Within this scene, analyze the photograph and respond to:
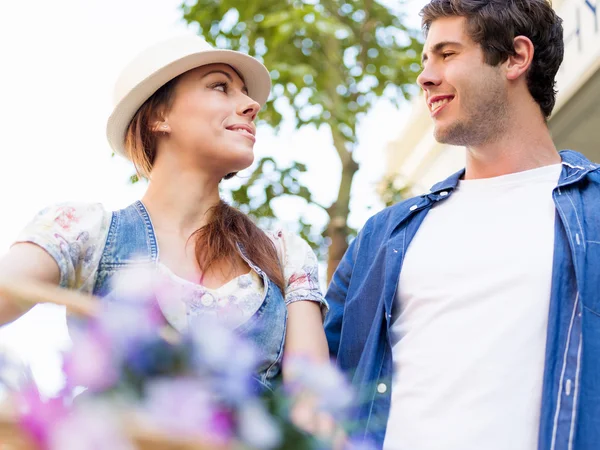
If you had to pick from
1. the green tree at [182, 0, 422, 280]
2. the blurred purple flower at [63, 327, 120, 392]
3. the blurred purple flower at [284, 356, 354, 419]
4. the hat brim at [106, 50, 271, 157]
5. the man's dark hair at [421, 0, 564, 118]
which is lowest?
the blurred purple flower at [63, 327, 120, 392]

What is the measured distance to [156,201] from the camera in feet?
7.22

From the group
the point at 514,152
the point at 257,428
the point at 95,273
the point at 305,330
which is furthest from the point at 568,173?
the point at 257,428

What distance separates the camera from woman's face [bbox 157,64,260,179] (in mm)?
2209

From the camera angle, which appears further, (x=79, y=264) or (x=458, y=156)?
(x=458, y=156)

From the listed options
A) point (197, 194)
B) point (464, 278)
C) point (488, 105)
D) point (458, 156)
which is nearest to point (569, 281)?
point (464, 278)

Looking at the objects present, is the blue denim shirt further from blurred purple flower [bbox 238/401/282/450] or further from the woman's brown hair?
blurred purple flower [bbox 238/401/282/450]

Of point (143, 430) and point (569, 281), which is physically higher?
point (569, 281)

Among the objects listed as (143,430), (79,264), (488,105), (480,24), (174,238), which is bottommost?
(143,430)

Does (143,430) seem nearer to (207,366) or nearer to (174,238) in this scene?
(207,366)

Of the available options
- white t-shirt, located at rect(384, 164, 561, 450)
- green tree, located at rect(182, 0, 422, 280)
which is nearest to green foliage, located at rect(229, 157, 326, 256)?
green tree, located at rect(182, 0, 422, 280)

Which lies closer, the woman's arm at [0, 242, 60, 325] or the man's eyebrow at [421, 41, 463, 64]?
the woman's arm at [0, 242, 60, 325]

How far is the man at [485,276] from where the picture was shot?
2.11 metres

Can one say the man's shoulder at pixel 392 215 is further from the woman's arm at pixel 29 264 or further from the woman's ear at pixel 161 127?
the woman's arm at pixel 29 264

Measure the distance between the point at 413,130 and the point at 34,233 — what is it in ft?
25.9
